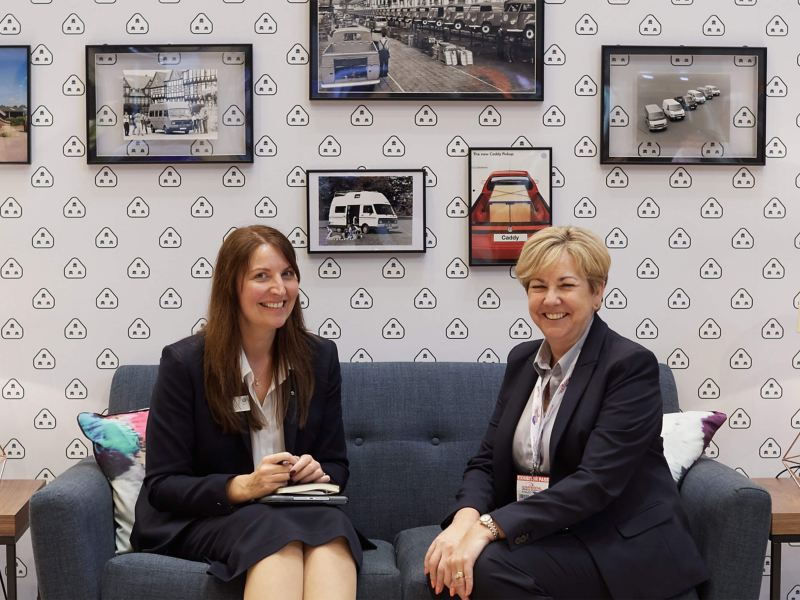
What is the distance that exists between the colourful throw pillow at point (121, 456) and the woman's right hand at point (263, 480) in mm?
432

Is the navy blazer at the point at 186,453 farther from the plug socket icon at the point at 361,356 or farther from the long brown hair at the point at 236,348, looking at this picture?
the plug socket icon at the point at 361,356

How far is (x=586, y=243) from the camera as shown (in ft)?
7.97

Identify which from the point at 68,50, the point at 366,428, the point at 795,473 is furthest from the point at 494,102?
the point at 795,473

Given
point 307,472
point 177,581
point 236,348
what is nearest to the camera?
point 177,581

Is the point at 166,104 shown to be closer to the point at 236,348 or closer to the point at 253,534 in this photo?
the point at 236,348

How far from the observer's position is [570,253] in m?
2.42

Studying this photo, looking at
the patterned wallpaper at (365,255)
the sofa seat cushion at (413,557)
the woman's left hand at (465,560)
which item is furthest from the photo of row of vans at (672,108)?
the woman's left hand at (465,560)

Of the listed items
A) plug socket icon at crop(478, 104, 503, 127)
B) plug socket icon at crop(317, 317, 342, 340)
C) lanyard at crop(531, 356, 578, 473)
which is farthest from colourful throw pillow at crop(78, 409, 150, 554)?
plug socket icon at crop(478, 104, 503, 127)

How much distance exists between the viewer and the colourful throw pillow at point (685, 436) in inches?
109

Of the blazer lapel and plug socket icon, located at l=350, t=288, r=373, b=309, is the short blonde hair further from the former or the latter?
plug socket icon, located at l=350, t=288, r=373, b=309

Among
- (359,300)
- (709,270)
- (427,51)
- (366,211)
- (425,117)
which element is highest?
(427,51)

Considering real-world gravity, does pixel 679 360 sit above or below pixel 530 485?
above

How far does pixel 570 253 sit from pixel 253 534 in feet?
3.65

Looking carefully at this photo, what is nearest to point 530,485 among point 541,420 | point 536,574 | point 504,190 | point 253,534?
point 541,420
